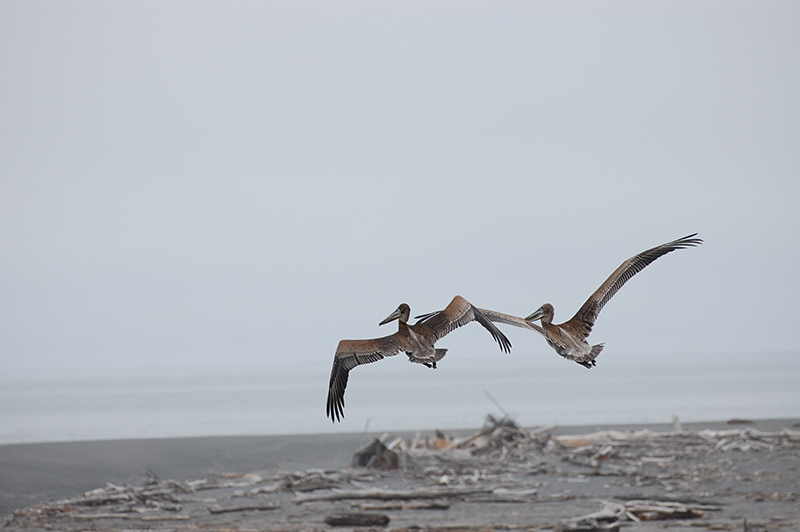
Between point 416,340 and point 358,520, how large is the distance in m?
26.1

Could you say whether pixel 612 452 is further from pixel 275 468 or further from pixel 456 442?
pixel 275 468

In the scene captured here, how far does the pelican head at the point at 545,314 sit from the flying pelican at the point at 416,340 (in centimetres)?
38

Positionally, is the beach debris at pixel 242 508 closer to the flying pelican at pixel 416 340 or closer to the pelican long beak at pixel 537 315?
the flying pelican at pixel 416 340

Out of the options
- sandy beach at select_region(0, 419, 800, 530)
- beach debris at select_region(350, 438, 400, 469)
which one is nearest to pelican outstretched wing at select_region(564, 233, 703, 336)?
sandy beach at select_region(0, 419, 800, 530)

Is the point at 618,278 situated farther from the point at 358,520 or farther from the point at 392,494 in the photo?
the point at 392,494

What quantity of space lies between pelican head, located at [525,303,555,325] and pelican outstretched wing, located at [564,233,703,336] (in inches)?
12.4

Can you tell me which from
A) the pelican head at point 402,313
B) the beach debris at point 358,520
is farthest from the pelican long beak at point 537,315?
the beach debris at point 358,520

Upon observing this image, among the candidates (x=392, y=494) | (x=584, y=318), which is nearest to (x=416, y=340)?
(x=584, y=318)

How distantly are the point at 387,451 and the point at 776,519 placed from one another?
20.3 meters

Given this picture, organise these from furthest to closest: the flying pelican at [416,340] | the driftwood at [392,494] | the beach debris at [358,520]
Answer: the driftwood at [392,494] → the beach debris at [358,520] → the flying pelican at [416,340]

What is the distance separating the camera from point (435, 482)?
38938mm

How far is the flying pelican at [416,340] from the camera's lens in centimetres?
639

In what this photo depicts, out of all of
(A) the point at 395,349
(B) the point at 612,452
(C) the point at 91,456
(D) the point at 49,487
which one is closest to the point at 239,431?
(C) the point at 91,456

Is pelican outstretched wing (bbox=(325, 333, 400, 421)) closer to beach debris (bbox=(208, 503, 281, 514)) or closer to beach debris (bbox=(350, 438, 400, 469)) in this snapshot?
beach debris (bbox=(208, 503, 281, 514))
